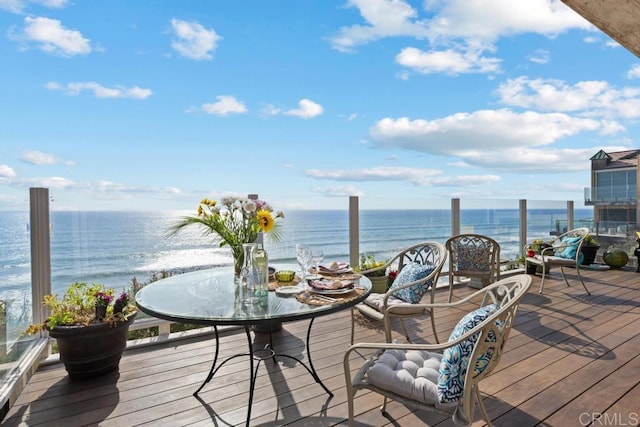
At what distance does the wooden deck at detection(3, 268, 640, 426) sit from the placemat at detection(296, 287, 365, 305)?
0.67 meters

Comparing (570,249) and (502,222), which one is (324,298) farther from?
(502,222)

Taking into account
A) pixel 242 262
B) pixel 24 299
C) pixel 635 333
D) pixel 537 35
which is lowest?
pixel 635 333

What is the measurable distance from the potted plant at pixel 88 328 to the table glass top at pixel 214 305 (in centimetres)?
58

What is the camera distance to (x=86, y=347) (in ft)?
7.97

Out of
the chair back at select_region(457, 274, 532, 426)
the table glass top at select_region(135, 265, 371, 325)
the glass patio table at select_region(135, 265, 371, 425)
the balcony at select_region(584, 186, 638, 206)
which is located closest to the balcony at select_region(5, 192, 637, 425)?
the glass patio table at select_region(135, 265, 371, 425)

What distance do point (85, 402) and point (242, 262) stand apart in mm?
1248

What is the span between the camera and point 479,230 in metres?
5.80

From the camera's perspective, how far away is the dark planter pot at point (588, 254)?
659cm

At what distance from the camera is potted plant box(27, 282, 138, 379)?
2.42 m

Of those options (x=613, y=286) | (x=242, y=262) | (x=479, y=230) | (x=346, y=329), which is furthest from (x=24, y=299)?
(x=613, y=286)

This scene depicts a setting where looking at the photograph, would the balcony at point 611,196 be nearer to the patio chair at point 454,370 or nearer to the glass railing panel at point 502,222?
the glass railing panel at point 502,222

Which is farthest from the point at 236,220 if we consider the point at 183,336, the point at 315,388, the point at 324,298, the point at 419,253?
the point at 419,253

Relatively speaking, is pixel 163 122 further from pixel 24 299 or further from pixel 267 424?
pixel 267 424

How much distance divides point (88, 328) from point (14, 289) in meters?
0.64
